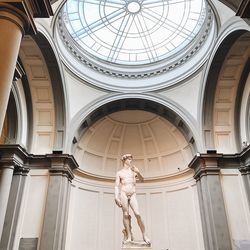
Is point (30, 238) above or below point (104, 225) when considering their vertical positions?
below

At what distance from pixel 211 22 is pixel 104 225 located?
37.6 feet

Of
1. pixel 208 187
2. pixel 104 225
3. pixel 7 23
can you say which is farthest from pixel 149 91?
pixel 7 23

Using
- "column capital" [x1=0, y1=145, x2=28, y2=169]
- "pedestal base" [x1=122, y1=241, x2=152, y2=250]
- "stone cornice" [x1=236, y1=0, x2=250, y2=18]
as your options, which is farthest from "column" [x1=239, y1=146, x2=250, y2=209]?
"column capital" [x1=0, y1=145, x2=28, y2=169]

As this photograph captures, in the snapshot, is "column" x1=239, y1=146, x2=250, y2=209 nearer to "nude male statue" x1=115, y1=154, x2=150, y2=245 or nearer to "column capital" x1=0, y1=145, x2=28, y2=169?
"nude male statue" x1=115, y1=154, x2=150, y2=245

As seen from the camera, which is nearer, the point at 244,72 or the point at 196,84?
the point at 244,72

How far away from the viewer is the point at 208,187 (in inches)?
454

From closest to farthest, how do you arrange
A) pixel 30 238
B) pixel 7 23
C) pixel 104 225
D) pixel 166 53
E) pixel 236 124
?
pixel 7 23, pixel 30 238, pixel 236 124, pixel 104 225, pixel 166 53

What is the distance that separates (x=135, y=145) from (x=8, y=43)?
12.3 meters

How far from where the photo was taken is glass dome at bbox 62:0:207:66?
13617 millimetres

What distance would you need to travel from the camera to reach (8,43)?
4238 mm

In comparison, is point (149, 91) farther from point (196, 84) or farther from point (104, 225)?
point (104, 225)

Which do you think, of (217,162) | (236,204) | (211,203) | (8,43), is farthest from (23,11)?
(236,204)

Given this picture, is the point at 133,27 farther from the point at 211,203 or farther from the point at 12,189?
the point at 12,189

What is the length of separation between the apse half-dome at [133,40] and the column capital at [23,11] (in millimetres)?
7841
